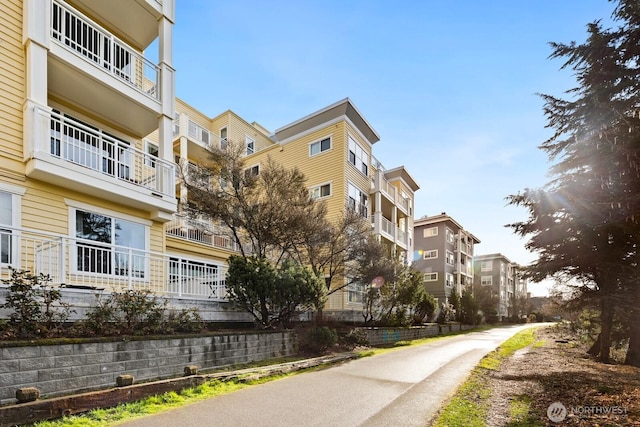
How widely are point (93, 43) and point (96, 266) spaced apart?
750cm

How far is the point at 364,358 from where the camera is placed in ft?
41.2

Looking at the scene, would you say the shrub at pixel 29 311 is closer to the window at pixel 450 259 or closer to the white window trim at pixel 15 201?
the white window trim at pixel 15 201

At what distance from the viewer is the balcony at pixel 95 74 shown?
10289 millimetres

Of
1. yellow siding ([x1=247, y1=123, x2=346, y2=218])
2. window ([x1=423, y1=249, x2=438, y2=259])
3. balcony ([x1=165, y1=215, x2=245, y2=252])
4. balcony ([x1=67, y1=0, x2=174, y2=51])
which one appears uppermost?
balcony ([x1=67, y1=0, x2=174, y2=51])

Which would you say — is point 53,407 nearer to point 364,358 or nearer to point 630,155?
point 364,358

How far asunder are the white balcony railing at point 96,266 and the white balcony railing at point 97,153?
95.3 inches

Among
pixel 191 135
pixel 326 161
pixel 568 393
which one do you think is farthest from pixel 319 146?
pixel 568 393

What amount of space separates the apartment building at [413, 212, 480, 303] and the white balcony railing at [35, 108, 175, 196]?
35005 mm

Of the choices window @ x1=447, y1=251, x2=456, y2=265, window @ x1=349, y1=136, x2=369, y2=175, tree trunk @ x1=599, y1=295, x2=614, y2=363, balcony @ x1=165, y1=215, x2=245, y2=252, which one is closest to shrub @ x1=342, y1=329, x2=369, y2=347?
balcony @ x1=165, y1=215, x2=245, y2=252

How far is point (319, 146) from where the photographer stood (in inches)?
922

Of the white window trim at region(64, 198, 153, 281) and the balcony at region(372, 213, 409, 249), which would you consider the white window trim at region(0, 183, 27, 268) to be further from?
the balcony at region(372, 213, 409, 249)

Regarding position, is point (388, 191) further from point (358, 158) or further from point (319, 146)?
point (319, 146)

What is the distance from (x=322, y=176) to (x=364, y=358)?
12.9 meters

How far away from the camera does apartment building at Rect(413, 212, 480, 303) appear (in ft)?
142
